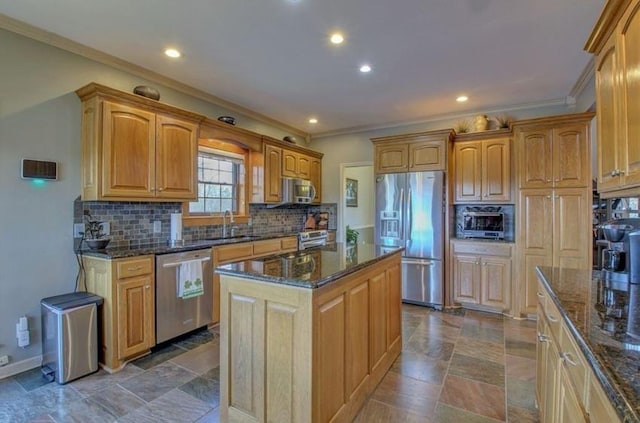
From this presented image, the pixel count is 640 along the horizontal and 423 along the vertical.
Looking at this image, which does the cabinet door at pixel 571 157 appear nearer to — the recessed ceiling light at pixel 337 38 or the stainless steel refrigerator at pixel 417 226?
the stainless steel refrigerator at pixel 417 226

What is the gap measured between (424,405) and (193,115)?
11.5ft

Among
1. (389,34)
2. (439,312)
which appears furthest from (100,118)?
(439,312)

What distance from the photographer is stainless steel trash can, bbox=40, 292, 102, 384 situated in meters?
2.45

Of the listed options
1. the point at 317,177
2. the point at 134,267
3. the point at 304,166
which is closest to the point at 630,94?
the point at 134,267

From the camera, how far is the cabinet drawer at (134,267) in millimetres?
2691

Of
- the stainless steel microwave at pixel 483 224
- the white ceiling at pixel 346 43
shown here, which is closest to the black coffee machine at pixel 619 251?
the white ceiling at pixel 346 43

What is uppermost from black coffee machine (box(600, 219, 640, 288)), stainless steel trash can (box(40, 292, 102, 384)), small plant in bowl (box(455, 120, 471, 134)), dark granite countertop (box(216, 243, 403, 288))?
small plant in bowl (box(455, 120, 471, 134))

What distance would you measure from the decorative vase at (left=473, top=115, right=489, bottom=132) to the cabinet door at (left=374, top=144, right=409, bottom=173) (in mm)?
997

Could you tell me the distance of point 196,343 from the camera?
127 inches

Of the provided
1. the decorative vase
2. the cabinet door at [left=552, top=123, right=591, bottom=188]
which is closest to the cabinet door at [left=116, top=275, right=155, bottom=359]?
the decorative vase

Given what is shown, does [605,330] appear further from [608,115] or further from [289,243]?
[289,243]

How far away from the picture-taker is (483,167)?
4.36 meters

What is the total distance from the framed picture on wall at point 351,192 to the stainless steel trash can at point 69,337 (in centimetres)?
480

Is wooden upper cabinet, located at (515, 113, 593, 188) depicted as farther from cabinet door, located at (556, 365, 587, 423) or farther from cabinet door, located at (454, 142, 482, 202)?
cabinet door, located at (556, 365, 587, 423)
